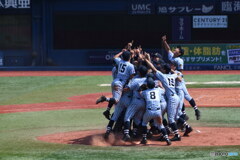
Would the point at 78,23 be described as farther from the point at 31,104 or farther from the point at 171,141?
the point at 171,141

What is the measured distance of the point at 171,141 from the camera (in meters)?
13.3

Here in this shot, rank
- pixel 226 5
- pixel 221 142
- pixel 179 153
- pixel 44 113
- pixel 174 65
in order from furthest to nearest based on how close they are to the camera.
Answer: pixel 226 5 < pixel 44 113 < pixel 174 65 < pixel 221 142 < pixel 179 153

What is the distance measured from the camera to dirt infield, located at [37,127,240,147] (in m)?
13.1

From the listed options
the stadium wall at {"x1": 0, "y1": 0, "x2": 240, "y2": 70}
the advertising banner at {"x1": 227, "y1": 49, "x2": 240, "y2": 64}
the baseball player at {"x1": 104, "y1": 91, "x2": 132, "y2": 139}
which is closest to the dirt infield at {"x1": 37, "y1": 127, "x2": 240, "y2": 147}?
the baseball player at {"x1": 104, "y1": 91, "x2": 132, "y2": 139}

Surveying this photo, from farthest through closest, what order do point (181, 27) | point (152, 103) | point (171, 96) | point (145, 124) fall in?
point (181, 27)
point (171, 96)
point (145, 124)
point (152, 103)

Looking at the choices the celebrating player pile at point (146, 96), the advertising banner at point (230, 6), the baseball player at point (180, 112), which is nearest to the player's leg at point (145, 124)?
the celebrating player pile at point (146, 96)

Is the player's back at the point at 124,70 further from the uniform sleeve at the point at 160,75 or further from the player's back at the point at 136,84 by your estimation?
the uniform sleeve at the point at 160,75

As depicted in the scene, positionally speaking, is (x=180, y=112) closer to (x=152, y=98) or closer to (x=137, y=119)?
(x=137, y=119)

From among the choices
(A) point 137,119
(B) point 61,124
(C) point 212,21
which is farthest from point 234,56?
(A) point 137,119

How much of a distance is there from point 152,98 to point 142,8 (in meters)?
24.4

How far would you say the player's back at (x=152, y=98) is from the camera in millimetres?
12555

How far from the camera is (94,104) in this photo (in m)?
20.6

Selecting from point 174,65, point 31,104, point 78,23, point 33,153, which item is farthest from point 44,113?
point 78,23

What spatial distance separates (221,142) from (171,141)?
1.12 m
